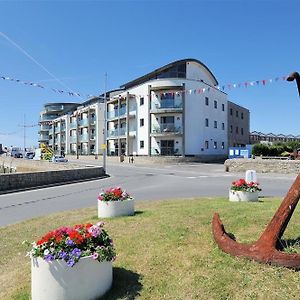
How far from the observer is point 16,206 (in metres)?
14.3

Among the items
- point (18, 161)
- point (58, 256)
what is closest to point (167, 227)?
point (58, 256)

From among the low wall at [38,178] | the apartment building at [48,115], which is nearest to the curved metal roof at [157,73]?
the low wall at [38,178]

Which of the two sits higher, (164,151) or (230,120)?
(230,120)

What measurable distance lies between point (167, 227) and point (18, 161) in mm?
54677

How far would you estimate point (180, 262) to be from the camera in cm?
553

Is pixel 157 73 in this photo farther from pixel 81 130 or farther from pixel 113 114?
pixel 81 130

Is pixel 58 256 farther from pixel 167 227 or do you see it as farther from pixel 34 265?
pixel 167 227

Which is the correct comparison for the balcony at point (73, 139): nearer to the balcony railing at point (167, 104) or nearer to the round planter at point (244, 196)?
the balcony railing at point (167, 104)

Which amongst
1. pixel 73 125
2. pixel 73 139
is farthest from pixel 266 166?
pixel 73 125

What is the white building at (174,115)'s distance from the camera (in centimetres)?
5131

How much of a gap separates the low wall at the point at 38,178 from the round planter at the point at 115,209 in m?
11.7

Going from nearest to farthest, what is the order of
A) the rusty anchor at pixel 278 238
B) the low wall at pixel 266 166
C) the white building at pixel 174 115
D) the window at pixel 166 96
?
1. the rusty anchor at pixel 278 238
2. the low wall at pixel 266 166
3. the white building at pixel 174 115
4. the window at pixel 166 96

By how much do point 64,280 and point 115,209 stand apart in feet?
16.0

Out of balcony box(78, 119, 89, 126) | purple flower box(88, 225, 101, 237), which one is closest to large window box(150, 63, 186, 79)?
balcony box(78, 119, 89, 126)
